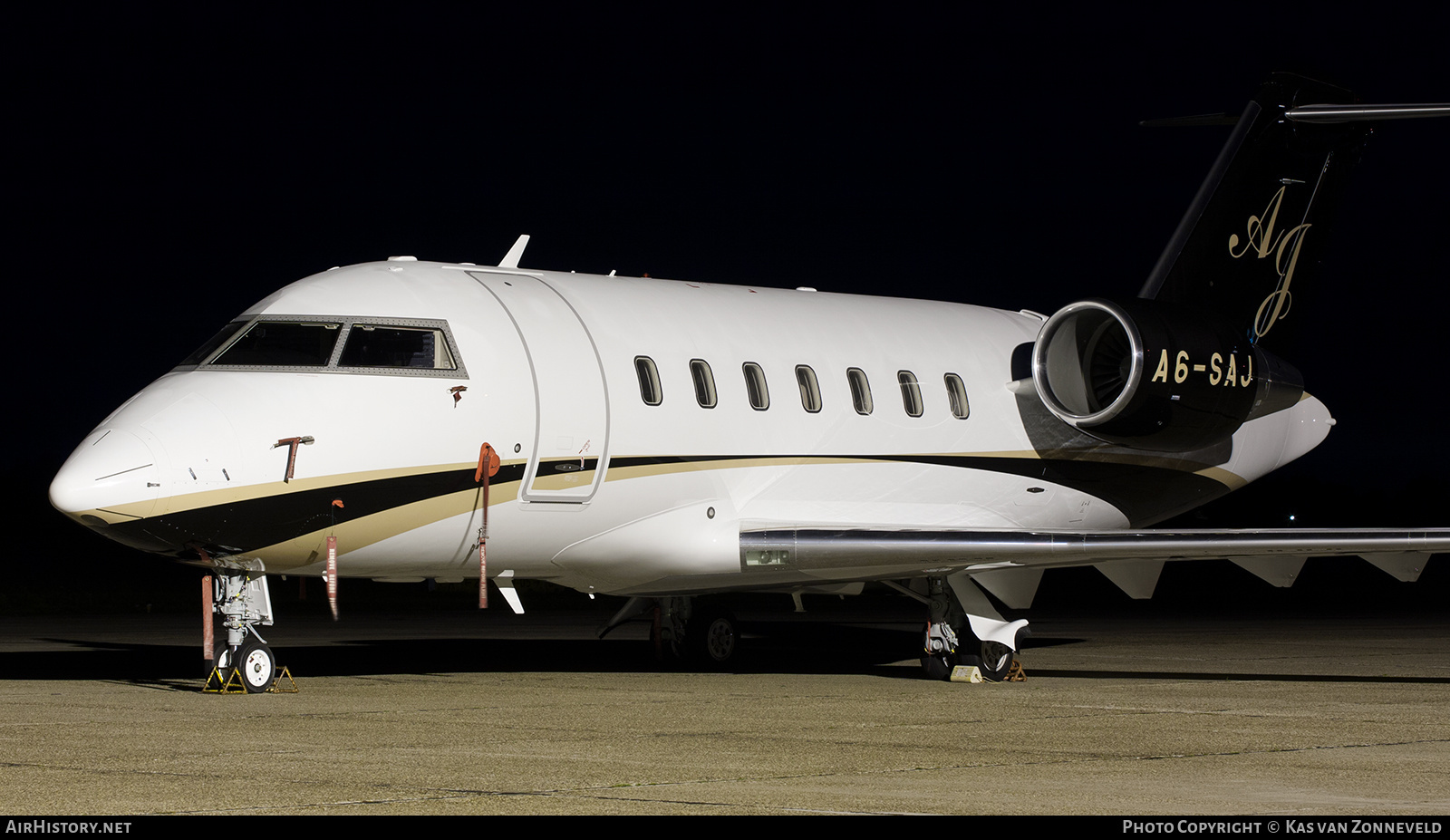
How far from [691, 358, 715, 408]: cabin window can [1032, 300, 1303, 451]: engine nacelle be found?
398 cm

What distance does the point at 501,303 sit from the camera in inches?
564

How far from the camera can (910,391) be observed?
672 inches

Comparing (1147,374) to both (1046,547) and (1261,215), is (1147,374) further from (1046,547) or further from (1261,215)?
(1261,215)

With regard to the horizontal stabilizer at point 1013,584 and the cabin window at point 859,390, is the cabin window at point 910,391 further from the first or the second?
the horizontal stabilizer at point 1013,584

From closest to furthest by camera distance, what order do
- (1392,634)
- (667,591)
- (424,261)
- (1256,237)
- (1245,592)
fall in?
(424,261) < (667,591) < (1256,237) < (1392,634) < (1245,592)

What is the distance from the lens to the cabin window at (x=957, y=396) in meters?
17.4

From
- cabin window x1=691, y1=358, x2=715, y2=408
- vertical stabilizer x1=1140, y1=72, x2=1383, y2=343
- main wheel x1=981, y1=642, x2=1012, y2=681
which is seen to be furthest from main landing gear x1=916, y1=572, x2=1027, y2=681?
vertical stabilizer x1=1140, y1=72, x2=1383, y2=343

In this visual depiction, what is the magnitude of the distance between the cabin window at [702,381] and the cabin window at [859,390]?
180cm

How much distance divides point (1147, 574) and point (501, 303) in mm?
7045

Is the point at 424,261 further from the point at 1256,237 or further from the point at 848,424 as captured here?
the point at 1256,237

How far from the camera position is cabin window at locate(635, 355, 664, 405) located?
14.7 metres

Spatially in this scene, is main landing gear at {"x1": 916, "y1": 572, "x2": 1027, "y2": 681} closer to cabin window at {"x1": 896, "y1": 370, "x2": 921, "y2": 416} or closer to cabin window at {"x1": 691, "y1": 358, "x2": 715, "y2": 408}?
cabin window at {"x1": 896, "y1": 370, "x2": 921, "y2": 416}

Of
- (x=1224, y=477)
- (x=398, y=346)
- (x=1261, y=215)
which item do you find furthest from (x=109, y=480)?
(x=1261, y=215)
